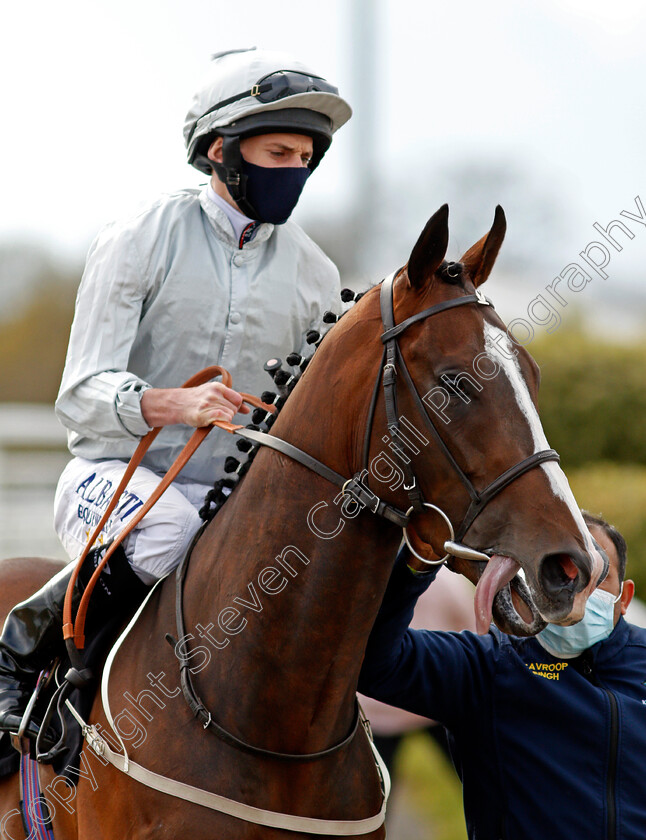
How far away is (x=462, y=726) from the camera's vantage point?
277cm

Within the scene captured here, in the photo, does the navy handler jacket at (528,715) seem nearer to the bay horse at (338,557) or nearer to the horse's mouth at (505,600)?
the bay horse at (338,557)

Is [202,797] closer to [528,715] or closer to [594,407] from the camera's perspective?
[528,715]

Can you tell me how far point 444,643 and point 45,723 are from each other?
3.82 feet

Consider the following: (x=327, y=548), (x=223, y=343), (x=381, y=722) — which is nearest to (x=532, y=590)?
(x=327, y=548)

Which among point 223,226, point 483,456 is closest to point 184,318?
point 223,226

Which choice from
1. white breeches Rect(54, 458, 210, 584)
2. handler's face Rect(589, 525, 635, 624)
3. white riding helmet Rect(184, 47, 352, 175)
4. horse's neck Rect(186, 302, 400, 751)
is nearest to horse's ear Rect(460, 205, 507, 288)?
horse's neck Rect(186, 302, 400, 751)

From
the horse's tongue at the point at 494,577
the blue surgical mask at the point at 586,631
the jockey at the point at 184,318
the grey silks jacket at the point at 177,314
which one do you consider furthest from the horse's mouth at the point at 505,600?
the grey silks jacket at the point at 177,314

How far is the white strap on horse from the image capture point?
7.25 ft

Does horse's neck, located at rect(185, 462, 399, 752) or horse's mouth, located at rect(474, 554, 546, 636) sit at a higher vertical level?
horse's mouth, located at rect(474, 554, 546, 636)

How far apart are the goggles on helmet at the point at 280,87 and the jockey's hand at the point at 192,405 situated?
878mm

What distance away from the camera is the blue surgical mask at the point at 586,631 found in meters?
2.63

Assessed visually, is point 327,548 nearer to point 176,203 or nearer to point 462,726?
point 462,726

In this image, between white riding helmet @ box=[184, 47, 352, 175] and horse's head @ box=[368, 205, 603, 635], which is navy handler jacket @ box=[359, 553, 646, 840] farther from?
white riding helmet @ box=[184, 47, 352, 175]

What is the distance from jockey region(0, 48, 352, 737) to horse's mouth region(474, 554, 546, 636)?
0.86 metres
